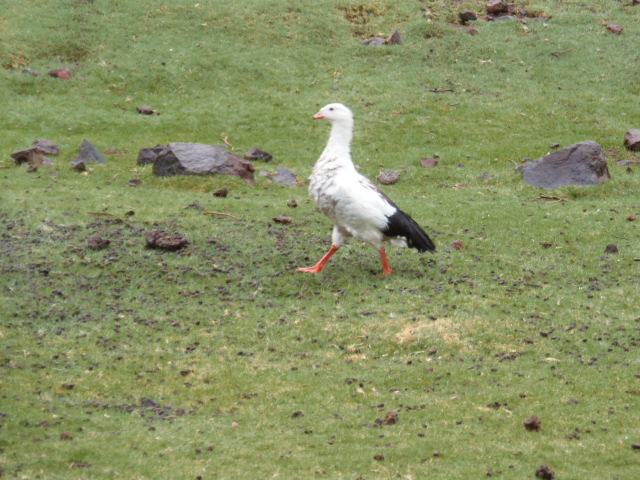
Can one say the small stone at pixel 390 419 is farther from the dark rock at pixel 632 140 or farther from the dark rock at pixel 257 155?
the dark rock at pixel 632 140

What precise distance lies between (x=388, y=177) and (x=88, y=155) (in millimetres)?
7321

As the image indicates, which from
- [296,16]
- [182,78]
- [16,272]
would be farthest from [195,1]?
[16,272]

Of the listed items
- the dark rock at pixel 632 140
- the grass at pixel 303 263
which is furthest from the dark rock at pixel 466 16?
the dark rock at pixel 632 140

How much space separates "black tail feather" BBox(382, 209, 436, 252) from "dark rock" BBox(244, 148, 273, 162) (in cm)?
778

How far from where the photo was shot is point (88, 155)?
19.8 m

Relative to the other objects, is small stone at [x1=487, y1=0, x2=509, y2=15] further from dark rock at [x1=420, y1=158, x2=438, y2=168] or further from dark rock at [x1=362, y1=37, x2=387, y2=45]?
dark rock at [x1=420, y1=158, x2=438, y2=168]

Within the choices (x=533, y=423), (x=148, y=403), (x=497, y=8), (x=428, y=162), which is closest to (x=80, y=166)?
(x=428, y=162)

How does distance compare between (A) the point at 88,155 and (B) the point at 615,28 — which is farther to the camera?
(B) the point at 615,28

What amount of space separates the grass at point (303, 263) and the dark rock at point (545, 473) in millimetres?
179

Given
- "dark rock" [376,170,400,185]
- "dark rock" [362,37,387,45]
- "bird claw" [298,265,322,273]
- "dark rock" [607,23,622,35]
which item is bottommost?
"dark rock" [376,170,400,185]

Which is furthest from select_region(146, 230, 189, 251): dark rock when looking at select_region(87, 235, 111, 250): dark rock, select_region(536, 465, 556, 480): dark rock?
select_region(536, 465, 556, 480): dark rock

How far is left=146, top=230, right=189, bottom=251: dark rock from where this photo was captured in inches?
557

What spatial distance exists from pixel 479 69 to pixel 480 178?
24.8 feet

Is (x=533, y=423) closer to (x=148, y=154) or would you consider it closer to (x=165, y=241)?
(x=165, y=241)
